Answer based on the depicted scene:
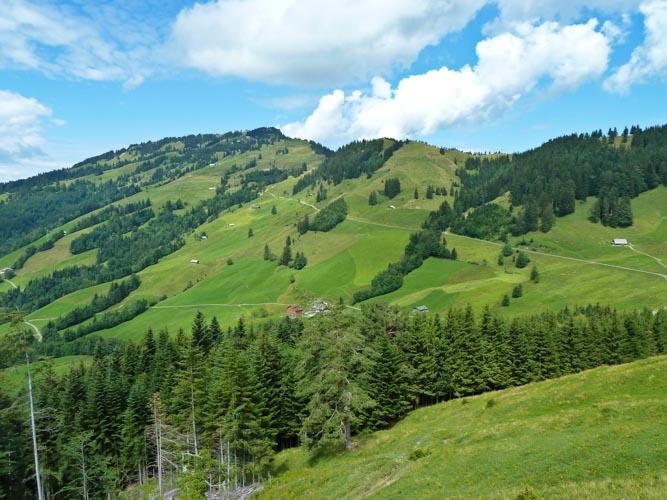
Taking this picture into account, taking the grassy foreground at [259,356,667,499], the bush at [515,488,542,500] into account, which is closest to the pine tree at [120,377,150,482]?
the grassy foreground at [259,356,667,499]

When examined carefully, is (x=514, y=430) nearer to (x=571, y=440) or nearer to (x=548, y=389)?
(x=571, y=440)

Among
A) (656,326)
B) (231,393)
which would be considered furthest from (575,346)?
(231,393)

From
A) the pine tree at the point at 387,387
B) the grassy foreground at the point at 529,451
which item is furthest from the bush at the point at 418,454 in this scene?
the pine tree at the point at 387,387

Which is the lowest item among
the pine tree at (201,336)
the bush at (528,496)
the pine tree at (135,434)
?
the pine tree at (135,434)

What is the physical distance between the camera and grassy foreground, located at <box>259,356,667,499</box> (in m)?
26.0

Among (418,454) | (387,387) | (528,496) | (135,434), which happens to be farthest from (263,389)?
(528,496)

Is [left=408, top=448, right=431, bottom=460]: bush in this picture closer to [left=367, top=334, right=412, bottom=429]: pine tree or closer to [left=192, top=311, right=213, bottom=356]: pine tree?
[left=367, top=334, right=412, bottom=429]: pine tree

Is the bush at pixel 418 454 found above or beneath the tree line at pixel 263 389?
above

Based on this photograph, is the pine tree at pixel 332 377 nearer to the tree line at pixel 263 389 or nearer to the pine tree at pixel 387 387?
the tree line at pixel 263 389

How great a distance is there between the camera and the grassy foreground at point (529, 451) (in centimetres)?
2597

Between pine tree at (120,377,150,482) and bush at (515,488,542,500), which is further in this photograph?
pine tree at (120,377,150,482)

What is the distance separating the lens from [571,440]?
3188 centimetres

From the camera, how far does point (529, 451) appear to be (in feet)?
107

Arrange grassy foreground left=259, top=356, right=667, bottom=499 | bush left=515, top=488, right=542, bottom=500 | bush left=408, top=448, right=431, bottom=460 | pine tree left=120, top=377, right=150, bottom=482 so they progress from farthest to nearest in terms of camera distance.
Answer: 1. pine tree left=120, top=377, right=150, bottom=482
2. bush left=408, top=448, right=431, bottom=460
3. grassy foreground left=259, top=356, right=667, bottom=499
4. bush left=515, top=488, right=542, bottom=500
